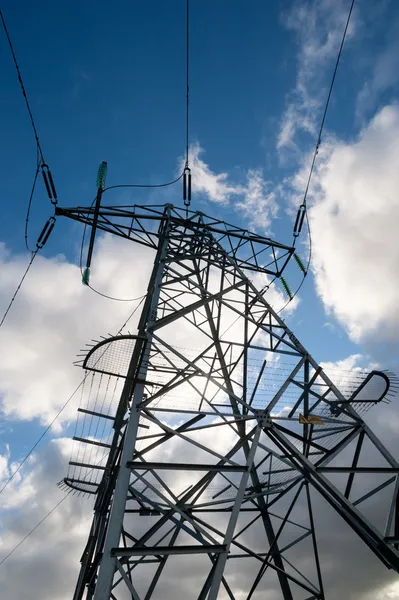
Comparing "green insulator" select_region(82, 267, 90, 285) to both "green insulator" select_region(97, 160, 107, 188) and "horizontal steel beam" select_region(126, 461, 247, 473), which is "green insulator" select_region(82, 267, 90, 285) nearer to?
"green insulator" select_region(97, 160, 107, 188)

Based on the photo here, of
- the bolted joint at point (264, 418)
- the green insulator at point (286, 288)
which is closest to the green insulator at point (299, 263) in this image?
the green insulator at point (286, 288)

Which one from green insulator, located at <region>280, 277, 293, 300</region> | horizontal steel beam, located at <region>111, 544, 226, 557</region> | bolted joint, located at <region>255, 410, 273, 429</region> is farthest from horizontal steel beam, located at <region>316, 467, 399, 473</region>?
green insulator, located at <region>280, 277, 293, 300</region>

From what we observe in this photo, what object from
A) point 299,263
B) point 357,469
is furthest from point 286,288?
point 357,469

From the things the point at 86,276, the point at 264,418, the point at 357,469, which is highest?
the point at 86,276

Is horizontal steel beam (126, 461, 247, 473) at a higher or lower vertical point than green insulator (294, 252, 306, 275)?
lower

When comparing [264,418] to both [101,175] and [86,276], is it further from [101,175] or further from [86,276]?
[101,175]

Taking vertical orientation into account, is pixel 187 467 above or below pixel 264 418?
below

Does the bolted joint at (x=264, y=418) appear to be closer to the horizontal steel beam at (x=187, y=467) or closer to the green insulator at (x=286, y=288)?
the horizontal steel beam at (x=187, y=467)

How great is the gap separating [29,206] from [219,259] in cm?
579

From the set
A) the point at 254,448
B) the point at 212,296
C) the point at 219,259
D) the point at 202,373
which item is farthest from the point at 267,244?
the point at 254,448

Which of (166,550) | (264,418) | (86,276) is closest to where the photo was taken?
(166,550)

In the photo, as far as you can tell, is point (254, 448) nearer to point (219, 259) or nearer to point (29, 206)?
point (219, 259)

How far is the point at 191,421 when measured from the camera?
8.89 metres

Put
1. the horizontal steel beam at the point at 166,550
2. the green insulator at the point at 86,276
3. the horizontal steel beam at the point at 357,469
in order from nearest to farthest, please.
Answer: the horizontal steel beam at the point at 166,550, the horizontal steel beam at the point at 357,469, the green insulator at the point at 86,276
